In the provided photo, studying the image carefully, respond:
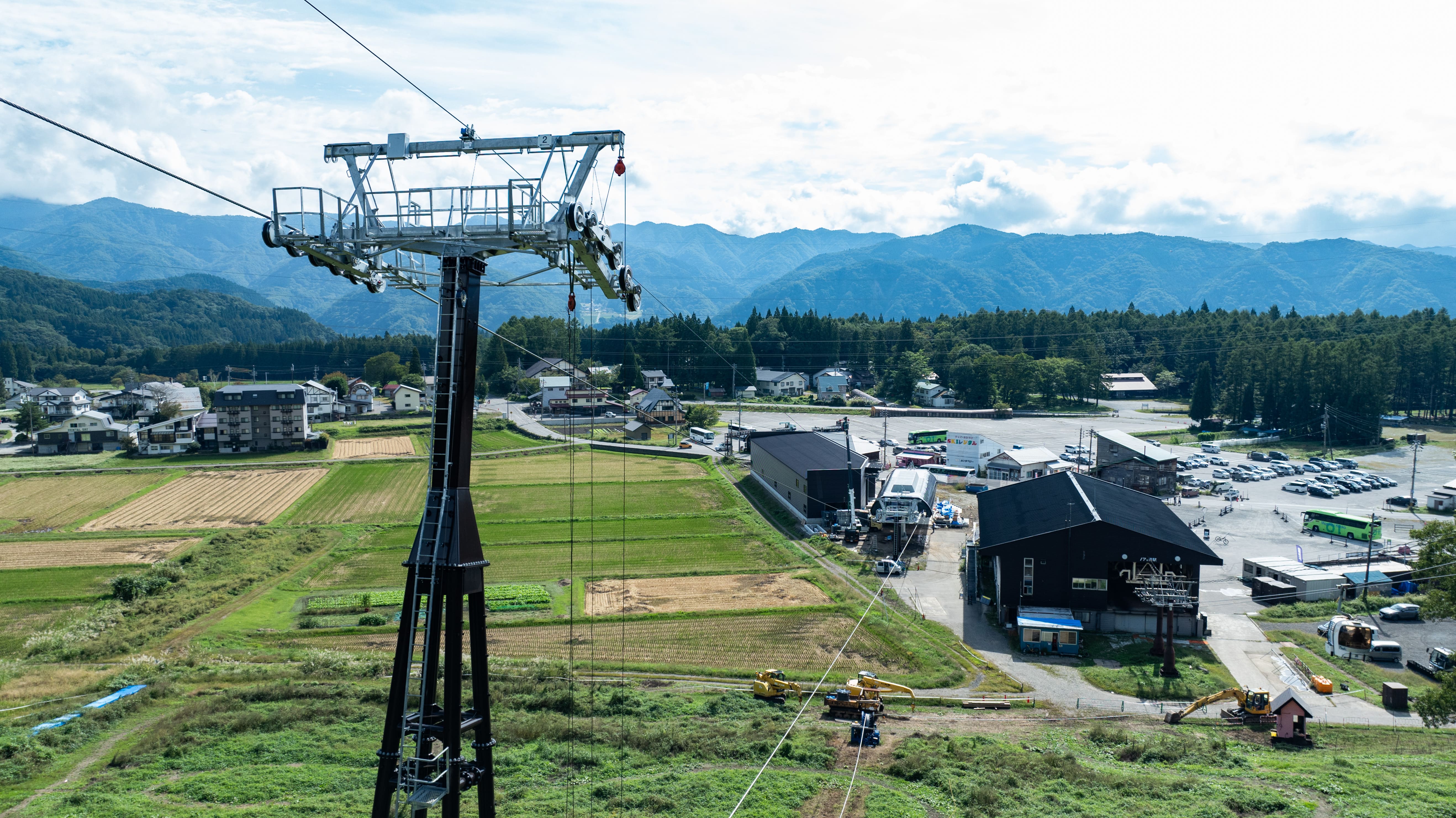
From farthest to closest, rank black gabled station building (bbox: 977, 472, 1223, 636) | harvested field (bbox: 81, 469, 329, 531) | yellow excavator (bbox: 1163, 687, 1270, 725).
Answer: harvested field (bbox: 81, 469, 329, 531)
black gabled station building (bbox: 977, 472, 1223, 636)
yellow excavator (bbox: 1163, 687, 1270, 725)

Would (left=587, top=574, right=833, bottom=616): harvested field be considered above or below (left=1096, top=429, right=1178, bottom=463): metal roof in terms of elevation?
below

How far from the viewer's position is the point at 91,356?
137375 mm

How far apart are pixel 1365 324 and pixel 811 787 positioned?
111666 millimetres

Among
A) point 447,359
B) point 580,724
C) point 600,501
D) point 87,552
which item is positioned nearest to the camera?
point 447,359

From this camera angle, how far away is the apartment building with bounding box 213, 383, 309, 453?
203 ft

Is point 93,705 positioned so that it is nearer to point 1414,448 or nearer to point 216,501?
point 216,501

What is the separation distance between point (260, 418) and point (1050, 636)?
59013 millimetres

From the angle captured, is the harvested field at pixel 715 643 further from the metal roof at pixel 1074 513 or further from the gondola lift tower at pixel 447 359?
the gondola lift tower at pixel 447 359

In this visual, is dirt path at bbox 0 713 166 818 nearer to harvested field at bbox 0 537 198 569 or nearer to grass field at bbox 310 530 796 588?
grass field at bbox 310 530 796 588

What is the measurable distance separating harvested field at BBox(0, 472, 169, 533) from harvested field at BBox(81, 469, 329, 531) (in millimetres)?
1512

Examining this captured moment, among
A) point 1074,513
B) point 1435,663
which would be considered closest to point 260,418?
point 1074,513

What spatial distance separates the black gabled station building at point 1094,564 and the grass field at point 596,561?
10161 millimetres

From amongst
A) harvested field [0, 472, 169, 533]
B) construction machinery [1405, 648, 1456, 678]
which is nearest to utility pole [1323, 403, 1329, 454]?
construction machinery [1405, 648, 1456, 678]

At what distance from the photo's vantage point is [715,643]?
1027 inches
